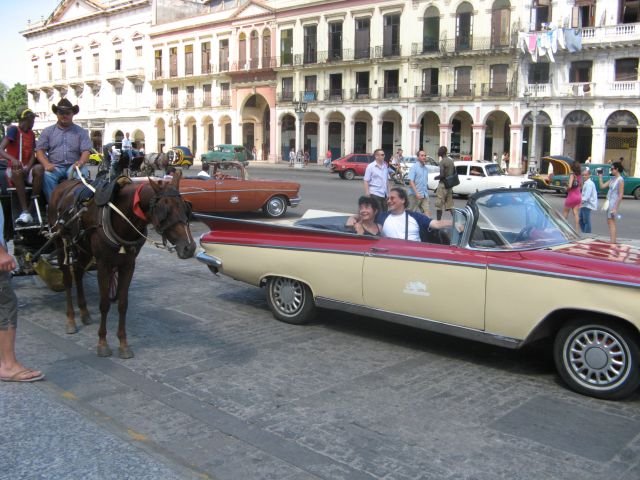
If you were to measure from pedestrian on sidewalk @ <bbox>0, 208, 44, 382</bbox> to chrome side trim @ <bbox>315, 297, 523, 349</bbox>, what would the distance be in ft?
9.30

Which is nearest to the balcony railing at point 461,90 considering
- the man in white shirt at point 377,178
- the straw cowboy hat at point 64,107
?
the man in white shirt at point 377,178

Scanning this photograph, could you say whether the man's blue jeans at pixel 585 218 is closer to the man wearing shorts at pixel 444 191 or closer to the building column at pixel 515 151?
the man wearing shorts at pixel 444 191

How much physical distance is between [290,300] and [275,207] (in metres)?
10.3

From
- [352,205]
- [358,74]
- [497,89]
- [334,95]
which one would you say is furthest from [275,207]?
[334,95]

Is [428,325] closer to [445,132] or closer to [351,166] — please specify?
[351,166]

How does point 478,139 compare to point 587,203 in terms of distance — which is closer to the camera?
point 587,203

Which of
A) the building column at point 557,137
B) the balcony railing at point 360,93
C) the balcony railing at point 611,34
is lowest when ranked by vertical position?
the building column at point 557,137

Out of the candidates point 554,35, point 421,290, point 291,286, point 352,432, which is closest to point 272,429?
point 352,432

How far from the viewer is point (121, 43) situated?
224ft

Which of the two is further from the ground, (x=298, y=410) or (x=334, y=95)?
(x=334, y=95)

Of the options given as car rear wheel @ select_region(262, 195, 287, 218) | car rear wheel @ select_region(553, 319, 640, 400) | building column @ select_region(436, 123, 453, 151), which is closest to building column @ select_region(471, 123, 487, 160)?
building column @ select_region(436, 123, 453, 151)

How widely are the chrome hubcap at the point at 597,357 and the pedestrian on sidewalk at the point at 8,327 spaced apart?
14.0ft

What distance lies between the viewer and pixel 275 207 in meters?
17.3

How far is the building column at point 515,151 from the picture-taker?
137ft
